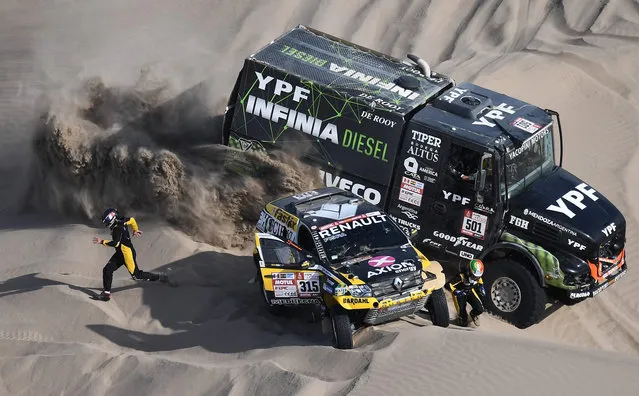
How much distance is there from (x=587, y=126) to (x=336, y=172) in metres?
6.36

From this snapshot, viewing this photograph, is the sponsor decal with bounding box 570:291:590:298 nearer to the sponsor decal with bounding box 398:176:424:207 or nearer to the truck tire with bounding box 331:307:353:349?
the sponsor decal with bounding box 398:176:424:207

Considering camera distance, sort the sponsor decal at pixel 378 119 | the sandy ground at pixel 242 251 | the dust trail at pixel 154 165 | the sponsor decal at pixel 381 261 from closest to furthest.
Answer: the sandy ground at pixel 242 251, the sponsor decal at pixel 381 261, the sponsor decal at pixel 378 119, the dust trail at pixel 154 165

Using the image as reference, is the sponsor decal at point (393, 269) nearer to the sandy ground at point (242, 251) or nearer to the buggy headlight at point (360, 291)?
the buggy headlight at point (360, 291)

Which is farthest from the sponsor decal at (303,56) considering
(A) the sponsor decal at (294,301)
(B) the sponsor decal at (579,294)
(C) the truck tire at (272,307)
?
(B) the sponsor decal at (579,294)

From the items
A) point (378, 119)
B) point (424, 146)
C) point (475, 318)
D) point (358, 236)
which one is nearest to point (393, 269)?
point (358, 236)

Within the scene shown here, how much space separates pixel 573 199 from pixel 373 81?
10.5ft

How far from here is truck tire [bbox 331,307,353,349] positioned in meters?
11.5

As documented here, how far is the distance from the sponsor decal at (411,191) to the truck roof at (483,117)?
82 centimetres

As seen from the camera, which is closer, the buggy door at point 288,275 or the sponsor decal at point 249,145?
the buggy door at point 288,275

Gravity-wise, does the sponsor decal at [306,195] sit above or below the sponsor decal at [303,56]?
below

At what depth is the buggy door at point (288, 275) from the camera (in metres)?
12.1

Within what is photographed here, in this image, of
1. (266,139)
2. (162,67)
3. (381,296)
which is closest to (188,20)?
(162,67)

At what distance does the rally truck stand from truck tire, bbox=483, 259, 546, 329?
14 mm

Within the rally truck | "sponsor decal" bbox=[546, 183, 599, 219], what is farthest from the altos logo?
"sponsor decal" bbox=[546, 183, 599, 219]
